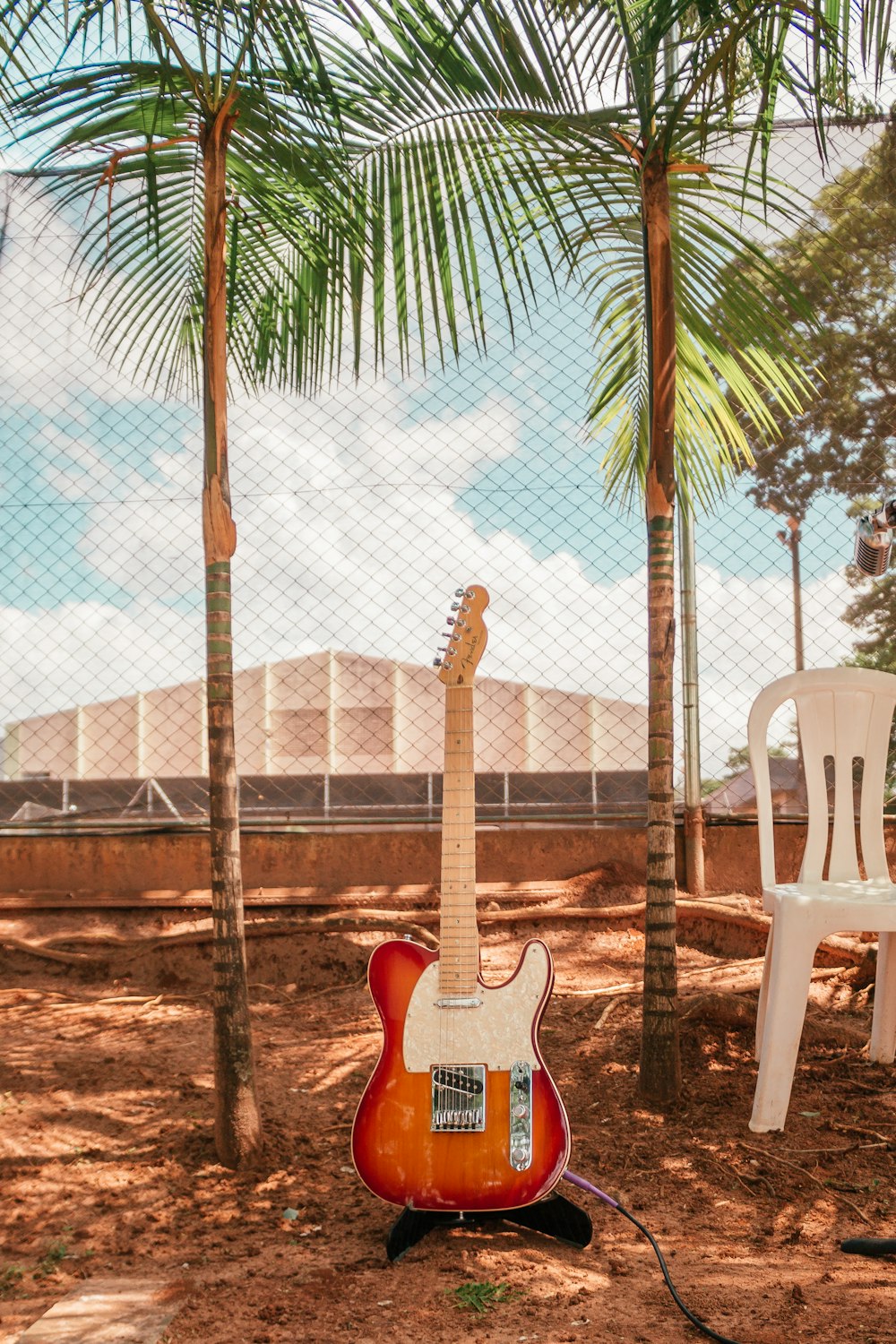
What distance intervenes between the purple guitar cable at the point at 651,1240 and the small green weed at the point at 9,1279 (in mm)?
1179

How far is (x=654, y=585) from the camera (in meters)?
3.05

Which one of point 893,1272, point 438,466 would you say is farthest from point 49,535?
point 893,1272

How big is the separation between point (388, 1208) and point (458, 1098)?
0.43 metres

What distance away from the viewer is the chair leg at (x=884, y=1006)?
3.16 m

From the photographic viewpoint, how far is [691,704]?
14.9ft

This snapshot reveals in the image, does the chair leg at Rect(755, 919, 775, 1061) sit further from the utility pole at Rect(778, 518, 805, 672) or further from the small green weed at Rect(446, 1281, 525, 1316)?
the utility pole at Rect(778, 518, 805, 672)

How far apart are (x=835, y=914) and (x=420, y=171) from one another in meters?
2.36

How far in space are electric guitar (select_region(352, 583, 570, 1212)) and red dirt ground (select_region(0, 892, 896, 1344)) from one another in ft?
0.49

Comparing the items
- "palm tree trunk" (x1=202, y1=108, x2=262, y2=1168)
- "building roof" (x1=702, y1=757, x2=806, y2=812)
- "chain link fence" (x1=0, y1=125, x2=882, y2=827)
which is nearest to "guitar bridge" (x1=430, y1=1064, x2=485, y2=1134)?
"palm tree trunk" (x1=202, y1=108, x2=262, y2=1168)

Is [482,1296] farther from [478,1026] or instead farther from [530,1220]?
[478,1026]

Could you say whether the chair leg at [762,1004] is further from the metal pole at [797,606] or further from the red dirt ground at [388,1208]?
the metal pole at [797,606]

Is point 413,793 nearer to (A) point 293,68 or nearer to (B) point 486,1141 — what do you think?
(B) point 486,1141

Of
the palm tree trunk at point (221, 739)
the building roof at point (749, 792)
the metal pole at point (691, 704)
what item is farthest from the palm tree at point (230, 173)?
the building roof at point (749, 792)

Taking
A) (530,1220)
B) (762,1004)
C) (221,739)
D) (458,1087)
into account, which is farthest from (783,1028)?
(221,739)
